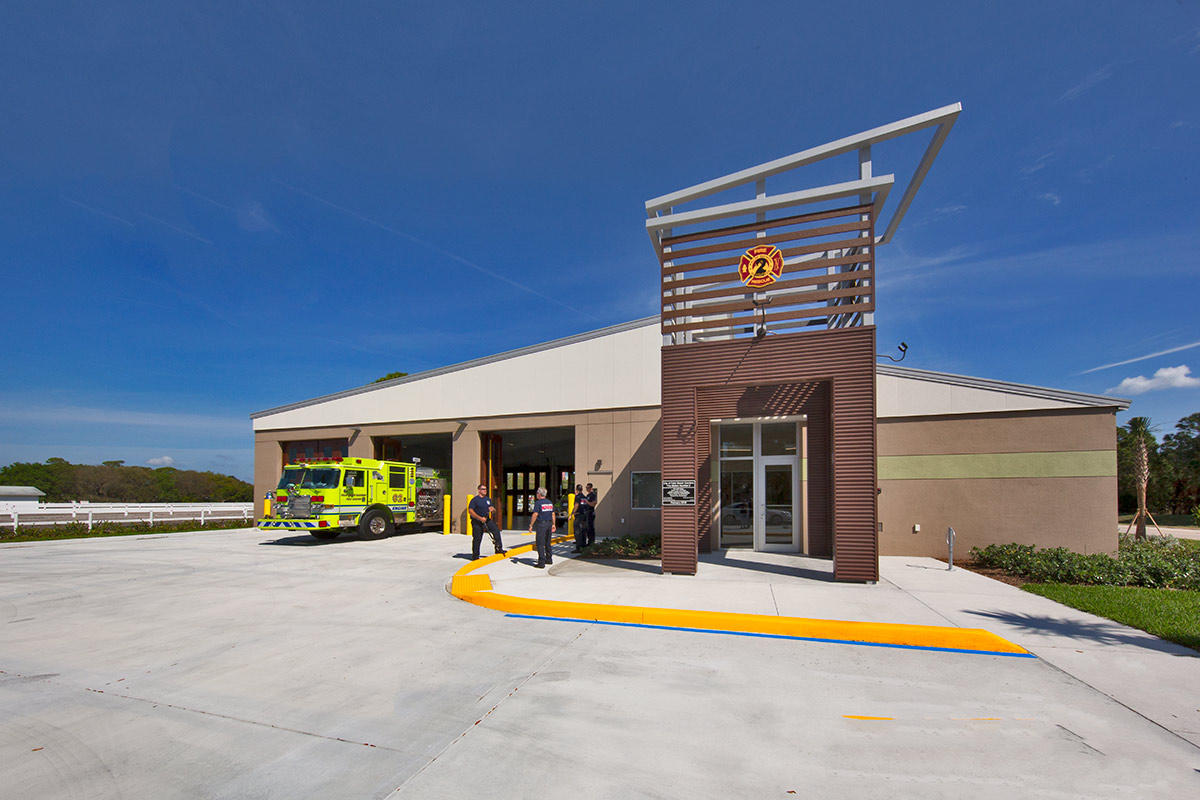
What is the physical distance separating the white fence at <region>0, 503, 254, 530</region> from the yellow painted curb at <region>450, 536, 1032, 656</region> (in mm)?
22243

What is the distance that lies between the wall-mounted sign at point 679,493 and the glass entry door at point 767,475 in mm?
3813

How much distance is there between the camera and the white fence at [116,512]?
22.4 meters

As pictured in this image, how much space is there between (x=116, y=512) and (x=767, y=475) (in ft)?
99.8

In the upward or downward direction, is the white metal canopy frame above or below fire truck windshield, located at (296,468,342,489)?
above

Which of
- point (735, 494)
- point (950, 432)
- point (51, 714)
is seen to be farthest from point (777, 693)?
point (950, 432)

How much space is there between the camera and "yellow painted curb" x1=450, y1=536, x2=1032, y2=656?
21.1 feet

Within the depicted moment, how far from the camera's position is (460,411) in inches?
818

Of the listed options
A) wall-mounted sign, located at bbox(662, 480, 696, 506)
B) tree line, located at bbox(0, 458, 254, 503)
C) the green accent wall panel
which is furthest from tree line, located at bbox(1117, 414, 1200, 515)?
tree line, located at bbox(0, 458, 254, 503)

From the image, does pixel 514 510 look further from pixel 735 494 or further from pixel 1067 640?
pixel 1067 640

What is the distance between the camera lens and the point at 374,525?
59.5ft

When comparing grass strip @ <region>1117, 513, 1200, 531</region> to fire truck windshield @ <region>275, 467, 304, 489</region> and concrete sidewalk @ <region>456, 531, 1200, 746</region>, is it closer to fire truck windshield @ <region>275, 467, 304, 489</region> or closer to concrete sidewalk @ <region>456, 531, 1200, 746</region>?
concrete sidewalk @ <region>456, 531, 1200, 746</region>

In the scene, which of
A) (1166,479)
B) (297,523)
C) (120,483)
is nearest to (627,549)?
(297,523)

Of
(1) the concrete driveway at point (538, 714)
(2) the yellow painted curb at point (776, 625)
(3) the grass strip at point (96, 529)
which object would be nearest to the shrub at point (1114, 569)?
(1) the concrete driveway at point (538, 714)

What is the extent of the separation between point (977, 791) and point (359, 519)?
1745 cm
